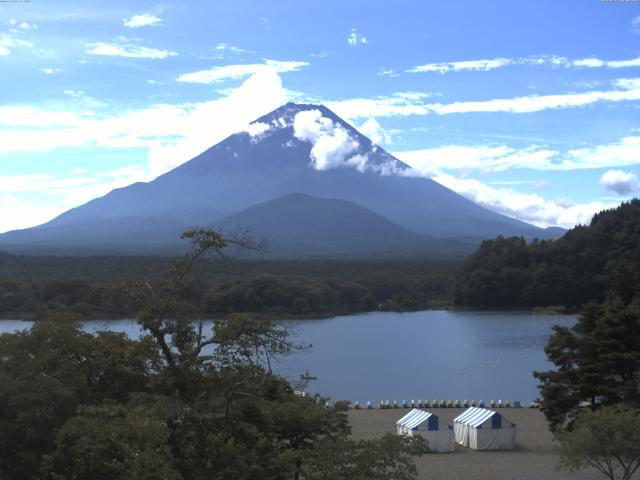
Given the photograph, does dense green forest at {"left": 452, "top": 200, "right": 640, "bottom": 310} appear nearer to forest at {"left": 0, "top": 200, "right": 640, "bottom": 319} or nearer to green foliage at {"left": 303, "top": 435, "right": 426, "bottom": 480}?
forest at {"left": 0, "top": 200, "right": 640, "bottom": 319}

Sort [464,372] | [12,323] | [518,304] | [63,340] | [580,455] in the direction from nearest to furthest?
[63,340] < [580,455] < [464,372] < [12,323] < [518,304]

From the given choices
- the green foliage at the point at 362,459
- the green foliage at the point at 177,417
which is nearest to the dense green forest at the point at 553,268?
the green foliage at the point at 362,459

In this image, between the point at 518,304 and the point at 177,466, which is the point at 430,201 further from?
the point at 177,466

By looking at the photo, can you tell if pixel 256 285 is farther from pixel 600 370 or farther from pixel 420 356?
pixel 600 370

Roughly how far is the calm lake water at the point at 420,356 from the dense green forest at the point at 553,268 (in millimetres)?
3344

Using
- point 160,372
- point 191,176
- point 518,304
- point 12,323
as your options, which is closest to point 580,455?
point 160,372

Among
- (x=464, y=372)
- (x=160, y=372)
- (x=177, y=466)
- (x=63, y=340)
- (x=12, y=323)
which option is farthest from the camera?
(x=12, y=323)

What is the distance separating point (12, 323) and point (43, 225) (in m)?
100

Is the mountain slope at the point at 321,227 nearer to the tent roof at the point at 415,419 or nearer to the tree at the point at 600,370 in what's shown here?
the tent roof at the point at 415,419

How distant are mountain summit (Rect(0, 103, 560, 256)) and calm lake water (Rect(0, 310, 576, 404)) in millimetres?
76768

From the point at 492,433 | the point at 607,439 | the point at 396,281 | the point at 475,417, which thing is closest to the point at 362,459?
the point at 607,439

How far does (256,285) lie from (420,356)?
13894 millimetres

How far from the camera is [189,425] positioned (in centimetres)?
568

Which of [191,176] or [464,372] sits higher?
[191,176]
